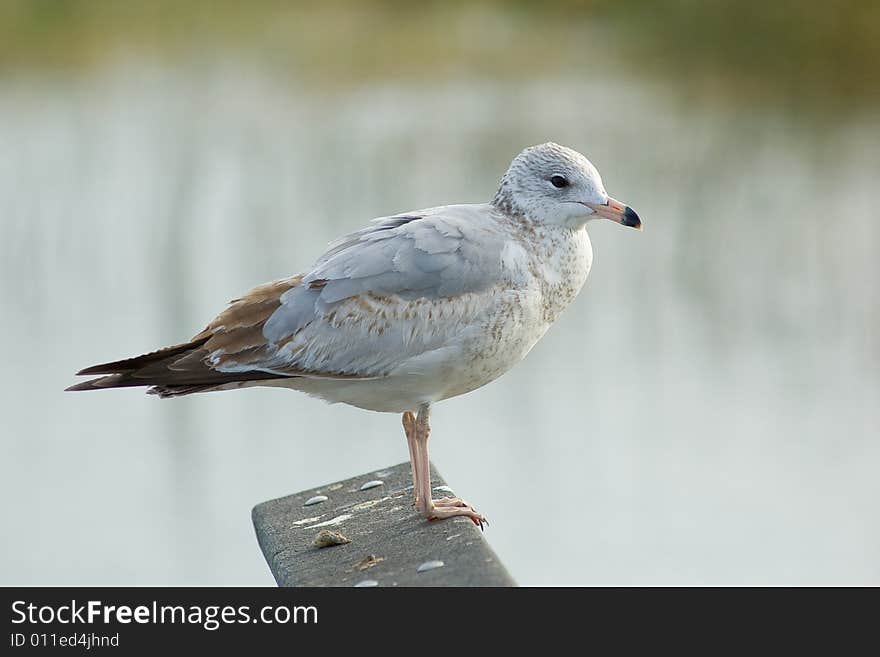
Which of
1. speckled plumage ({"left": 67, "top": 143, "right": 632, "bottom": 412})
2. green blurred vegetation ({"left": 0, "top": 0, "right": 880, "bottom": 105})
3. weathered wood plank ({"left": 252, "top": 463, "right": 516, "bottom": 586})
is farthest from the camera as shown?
green blurred vegetation ({"left": 0, "top": 0, "right": 880, "bottom": 105})

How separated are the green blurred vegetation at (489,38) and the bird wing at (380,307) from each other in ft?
25.1

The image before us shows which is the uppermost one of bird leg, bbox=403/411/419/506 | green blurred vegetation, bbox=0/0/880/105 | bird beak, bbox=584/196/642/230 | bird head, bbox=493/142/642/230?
green blurred vegetation, bbox=0/0/880/105

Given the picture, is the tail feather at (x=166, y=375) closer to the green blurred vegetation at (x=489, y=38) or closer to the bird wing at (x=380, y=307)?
Result: the bird wing at (x=380, y=307)

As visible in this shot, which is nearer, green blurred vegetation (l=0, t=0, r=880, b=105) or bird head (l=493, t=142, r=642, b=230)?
bird head (l=493, t=142, r=642, b=230)

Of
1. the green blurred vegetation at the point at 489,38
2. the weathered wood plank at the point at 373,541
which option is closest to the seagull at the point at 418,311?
the weathered wood plank at the point at 373,541

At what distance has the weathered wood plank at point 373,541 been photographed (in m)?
3.70

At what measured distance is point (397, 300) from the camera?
159 inches

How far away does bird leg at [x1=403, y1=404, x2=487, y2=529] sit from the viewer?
413 centimetres

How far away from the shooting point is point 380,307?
4039 millimetres

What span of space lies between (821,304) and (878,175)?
63.3 inches

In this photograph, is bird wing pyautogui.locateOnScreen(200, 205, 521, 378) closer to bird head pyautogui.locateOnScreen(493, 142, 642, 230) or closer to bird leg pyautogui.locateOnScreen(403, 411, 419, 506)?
bird head pyautogui.locateOnScreen(493, 142, 642, 230)

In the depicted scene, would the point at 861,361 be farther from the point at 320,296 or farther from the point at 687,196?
the point at 320,296

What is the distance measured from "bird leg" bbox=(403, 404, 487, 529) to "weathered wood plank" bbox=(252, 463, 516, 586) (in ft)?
0.12

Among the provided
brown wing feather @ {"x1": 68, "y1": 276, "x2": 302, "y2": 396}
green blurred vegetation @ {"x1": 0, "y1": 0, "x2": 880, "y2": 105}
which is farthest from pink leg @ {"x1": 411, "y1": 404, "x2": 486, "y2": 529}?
green blurred vegetation @ {"x1": 0, "y1": 0, "x2": 880, "y2": 105}
